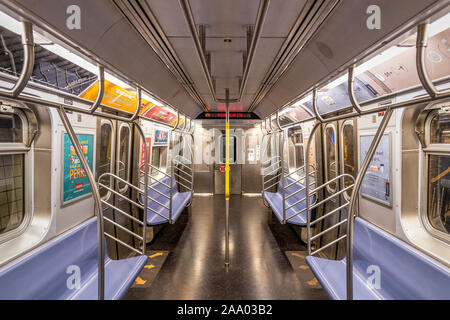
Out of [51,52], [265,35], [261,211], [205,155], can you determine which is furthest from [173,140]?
[265,35]

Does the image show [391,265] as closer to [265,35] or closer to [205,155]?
[265,35]

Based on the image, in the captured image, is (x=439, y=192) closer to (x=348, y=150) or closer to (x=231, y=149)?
(x=348, y=150)

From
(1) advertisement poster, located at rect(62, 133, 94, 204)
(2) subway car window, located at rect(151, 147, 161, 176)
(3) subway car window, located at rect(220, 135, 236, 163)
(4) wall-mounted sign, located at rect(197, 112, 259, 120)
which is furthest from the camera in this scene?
(3) subway car window, located at rect(220, 135, 236, 163)

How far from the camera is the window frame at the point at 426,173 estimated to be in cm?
196

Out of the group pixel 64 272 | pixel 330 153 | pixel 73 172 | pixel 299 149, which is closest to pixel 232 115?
pixel 299 149

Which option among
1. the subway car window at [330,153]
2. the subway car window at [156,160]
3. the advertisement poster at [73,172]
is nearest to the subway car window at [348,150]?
the subway car window at [330,153]

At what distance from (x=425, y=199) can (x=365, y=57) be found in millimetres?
1755

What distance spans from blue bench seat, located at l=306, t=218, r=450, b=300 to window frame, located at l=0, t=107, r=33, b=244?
3.02m

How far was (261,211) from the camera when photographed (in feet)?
20.1

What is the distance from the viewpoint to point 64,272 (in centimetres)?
199

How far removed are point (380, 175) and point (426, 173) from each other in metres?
0.49

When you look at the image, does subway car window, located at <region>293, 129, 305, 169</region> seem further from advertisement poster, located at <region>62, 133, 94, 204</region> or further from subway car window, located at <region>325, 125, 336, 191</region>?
advertisement poster, located at <region>62, 133, 94, 204</region>

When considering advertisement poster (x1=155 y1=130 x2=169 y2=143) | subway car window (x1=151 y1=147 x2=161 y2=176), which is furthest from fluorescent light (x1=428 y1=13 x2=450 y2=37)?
subway car window (x1=151 y1=147 x2=161 y2=176)

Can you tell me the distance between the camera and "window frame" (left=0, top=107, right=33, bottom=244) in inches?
74.3
